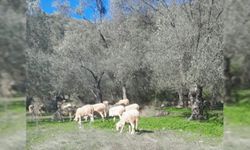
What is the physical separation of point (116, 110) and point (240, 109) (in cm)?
168

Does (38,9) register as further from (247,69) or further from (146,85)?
(247,69)

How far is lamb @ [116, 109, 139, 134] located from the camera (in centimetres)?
592

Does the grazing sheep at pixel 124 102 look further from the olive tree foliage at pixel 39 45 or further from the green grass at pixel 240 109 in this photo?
the green grass at pixel 240 109

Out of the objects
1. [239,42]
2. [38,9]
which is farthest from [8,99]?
[239,42]

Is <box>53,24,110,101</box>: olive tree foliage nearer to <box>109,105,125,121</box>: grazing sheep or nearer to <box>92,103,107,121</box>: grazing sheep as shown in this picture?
<box>92,103,107,121</box>: grazing sheep

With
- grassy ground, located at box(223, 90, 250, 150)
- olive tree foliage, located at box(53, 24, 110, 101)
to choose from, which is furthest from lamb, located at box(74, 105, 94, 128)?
grassy ground, located at box(223, 90, 250, 150)

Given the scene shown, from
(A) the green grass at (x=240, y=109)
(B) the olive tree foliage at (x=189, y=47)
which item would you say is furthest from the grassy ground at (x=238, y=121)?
(B) the olive tree foliage at (x=189, y=47)

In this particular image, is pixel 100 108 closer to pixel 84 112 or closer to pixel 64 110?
pixel 84 112

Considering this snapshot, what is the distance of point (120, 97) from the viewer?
5.92 m

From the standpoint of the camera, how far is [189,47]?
5852 mm

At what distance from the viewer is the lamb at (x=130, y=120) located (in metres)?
5.92

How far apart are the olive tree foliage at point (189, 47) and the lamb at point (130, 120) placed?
0.52m

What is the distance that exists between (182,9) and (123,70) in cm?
116

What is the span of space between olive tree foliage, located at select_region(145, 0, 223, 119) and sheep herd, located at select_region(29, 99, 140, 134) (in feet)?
1.75
